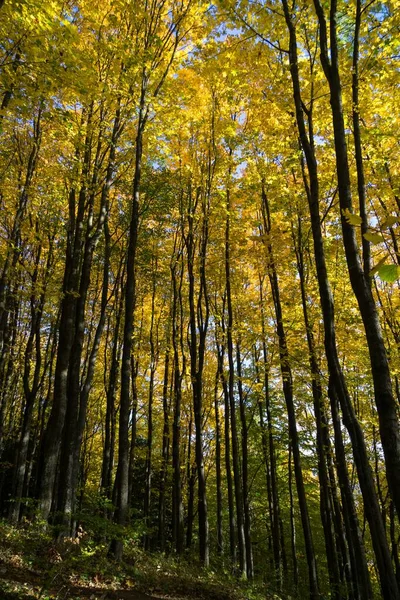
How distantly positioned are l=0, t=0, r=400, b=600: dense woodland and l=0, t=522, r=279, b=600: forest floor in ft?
1.65

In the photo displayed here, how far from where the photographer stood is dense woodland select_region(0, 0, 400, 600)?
5.21m

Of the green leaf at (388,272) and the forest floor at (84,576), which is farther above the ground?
the green leaf at (388,272)

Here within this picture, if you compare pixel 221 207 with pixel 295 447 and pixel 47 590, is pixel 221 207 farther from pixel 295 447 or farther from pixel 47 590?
pixel 47 590

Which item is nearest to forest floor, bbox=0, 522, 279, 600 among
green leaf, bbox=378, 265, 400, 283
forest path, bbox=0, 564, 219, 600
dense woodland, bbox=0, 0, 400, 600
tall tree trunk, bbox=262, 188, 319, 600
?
forest path, bbox=0, 564, 219, 600

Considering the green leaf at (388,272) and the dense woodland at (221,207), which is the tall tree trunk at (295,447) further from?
the green leaf at (388,272)

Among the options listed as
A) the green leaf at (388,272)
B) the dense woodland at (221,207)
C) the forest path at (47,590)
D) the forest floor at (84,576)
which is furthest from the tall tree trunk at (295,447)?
the green leaf at (388,272)

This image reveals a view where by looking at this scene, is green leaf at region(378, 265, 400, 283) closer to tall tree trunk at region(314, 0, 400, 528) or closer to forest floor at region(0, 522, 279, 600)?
tall tree trunk at region(314, 0, 400, 528)

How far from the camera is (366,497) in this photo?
4.30 meters

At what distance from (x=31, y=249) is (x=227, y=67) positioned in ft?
38.2

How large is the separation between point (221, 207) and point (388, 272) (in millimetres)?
10858

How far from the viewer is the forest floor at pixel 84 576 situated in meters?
4.47

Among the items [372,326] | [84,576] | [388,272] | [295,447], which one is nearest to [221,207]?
[295,447]

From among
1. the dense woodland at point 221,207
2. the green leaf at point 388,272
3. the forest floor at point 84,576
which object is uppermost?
the dense woodland at point 221,207

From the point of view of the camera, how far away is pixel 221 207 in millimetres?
11688
